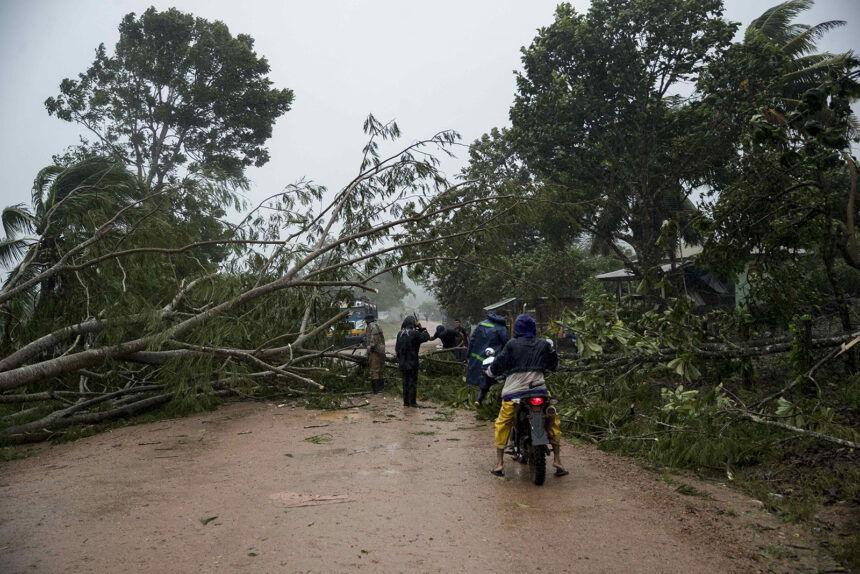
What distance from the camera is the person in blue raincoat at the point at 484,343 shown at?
6.73 metres

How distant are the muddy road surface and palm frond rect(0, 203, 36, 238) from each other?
11.9 feet

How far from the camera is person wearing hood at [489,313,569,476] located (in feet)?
17.9

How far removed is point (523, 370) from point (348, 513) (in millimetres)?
2001

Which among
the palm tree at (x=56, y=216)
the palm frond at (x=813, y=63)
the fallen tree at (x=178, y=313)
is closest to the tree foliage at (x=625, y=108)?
the palm frond at (x=813, y=63)

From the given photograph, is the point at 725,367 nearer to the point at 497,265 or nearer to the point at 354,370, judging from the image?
the point at 497,265

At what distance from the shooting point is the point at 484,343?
23.3 feet

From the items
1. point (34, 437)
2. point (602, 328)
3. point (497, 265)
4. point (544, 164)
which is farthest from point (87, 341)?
point (544, 164)

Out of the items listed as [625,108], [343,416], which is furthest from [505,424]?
[625,108]

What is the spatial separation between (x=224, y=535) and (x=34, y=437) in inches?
218

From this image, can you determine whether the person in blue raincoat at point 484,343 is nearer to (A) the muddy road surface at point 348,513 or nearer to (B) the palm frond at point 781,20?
(A) the muddy road surface at point 348,513

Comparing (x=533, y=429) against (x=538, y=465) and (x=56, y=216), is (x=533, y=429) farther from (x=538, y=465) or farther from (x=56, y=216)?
(x=56, y=216)

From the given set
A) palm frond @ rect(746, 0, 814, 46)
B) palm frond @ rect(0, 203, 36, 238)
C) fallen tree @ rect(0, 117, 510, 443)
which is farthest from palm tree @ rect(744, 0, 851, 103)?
palm frond @ rect(0, 203, 36, 238)

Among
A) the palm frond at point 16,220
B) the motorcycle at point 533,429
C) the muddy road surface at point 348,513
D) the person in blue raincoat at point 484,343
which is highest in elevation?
the palm frond at point 16,220

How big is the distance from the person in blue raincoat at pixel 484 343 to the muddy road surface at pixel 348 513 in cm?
72
